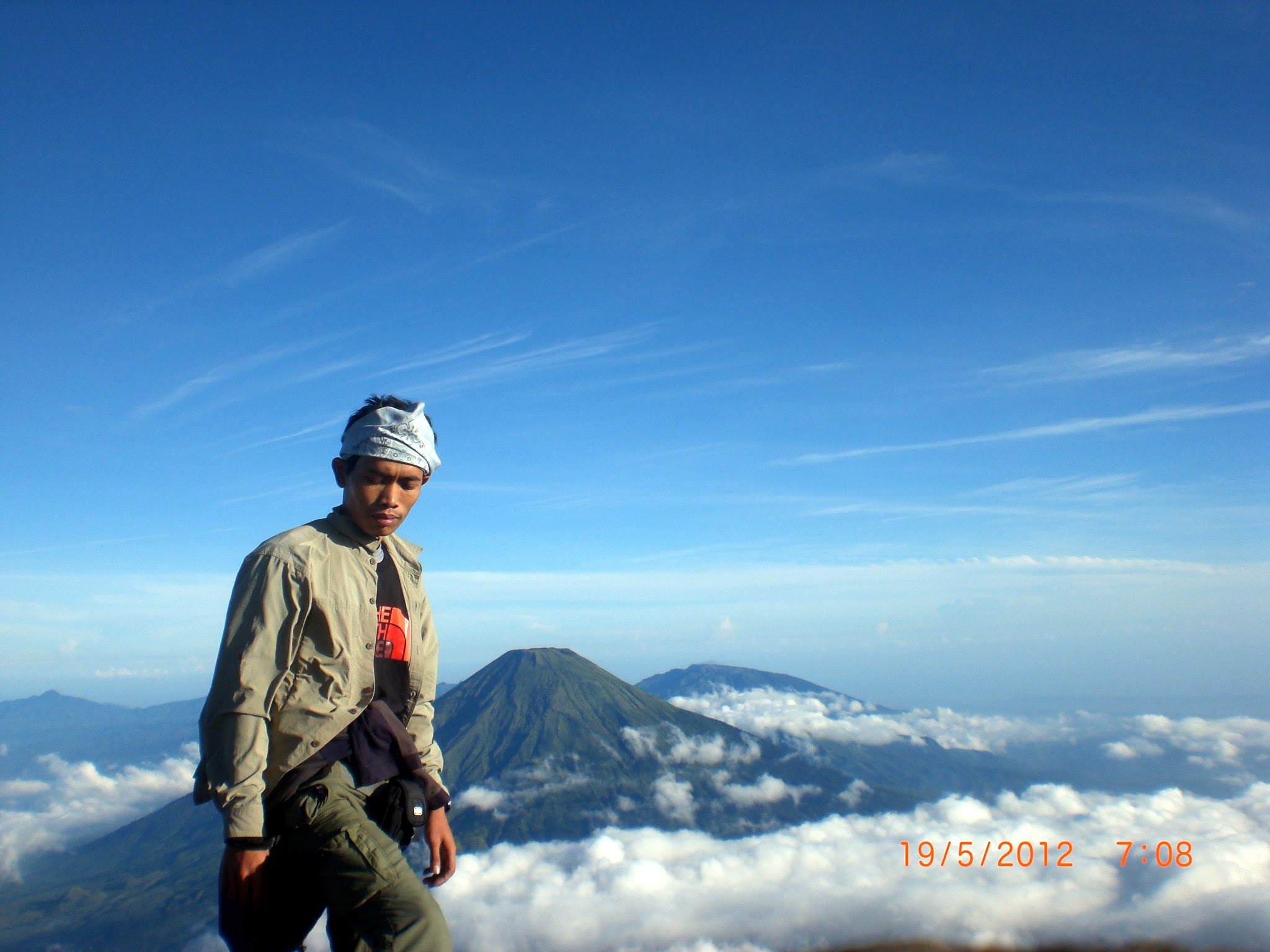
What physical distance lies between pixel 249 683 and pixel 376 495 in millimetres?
1156

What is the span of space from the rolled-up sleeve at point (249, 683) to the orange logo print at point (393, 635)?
0.71m

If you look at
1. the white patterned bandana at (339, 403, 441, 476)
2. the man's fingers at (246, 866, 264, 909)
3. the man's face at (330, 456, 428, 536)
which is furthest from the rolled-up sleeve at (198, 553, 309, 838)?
the white patterned bandana at (339, 403, 441, 476)

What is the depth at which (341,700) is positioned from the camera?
11.8 feet

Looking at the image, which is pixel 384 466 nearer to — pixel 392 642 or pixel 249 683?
pixel 392 642

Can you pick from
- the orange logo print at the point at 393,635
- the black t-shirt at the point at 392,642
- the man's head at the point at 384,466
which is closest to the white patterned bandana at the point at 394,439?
the man's head at the point at 384,466

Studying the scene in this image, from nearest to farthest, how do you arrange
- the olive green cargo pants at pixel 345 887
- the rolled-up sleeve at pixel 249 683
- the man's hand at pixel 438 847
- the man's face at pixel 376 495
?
the rolled-up sleeve at pixel 249 683 → the olive green cargo pants at pixel 345 887 → the man's face at pixel 376 495 → the man's hand at pixel 438 847

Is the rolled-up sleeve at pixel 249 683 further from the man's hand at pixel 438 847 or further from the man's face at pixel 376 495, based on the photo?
the man's hand at pixel 438 847

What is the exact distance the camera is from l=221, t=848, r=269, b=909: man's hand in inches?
125

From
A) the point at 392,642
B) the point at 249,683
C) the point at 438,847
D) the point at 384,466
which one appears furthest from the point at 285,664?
the point at 438,847

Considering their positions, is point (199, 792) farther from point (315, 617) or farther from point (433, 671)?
point (433, 671)

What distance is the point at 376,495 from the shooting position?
13.2 feet

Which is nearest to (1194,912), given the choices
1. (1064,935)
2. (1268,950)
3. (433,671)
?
(1064,935)

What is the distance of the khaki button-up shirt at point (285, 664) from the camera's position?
10.4 feet

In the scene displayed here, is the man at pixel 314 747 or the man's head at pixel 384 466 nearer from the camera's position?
the man at pixel 314 747
